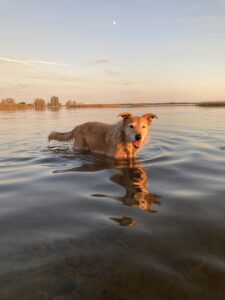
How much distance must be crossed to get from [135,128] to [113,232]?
17.1 feet

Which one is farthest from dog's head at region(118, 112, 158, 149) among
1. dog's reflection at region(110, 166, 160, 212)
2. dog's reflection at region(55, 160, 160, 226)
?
dog's reflection at region(110, 166, 160, 212)

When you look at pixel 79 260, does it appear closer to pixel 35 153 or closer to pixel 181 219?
pixel 181 219

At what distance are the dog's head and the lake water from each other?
1.19 m

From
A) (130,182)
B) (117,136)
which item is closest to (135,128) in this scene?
(117,136)

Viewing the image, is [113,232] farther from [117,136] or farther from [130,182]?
[117,136]

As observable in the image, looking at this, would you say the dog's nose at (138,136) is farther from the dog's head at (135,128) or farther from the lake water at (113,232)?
the lake water at (113,232)

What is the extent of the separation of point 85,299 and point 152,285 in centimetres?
63

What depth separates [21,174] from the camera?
7.36 meters

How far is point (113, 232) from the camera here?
382 cm

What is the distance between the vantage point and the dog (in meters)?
8.84

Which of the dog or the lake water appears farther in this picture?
the dog

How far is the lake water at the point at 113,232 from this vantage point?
2.70 metres

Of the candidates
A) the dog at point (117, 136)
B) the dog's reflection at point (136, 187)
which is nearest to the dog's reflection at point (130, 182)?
the dog's reflection at point (136, 187)

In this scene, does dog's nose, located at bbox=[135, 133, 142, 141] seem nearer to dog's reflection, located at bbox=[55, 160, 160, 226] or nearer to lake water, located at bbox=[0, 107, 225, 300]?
dog's reflection, located at bbox=[55, 160, 160, 226]
